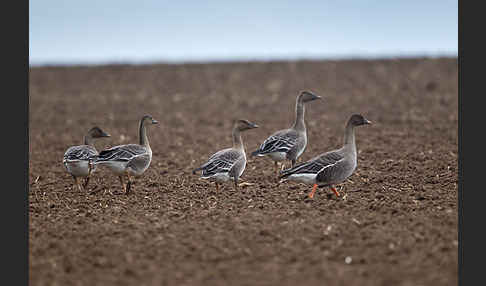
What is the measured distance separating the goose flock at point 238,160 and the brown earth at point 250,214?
46 centimetres

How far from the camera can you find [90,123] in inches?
909

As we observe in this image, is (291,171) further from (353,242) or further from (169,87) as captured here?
(169,87)

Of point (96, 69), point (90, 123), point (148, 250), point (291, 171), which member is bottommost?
point (148, 250)

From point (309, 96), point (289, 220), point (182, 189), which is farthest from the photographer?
point (309, 96)

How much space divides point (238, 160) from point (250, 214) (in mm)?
2213

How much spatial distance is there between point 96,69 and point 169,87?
10.8m

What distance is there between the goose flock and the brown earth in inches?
18.1

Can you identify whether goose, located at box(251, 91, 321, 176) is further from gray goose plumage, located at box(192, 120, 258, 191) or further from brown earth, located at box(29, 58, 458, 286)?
brown earth, located at box(29, 58, 458, 286)

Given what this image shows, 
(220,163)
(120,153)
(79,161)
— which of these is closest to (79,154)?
(79,161)

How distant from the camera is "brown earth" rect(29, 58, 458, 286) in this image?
6328mm

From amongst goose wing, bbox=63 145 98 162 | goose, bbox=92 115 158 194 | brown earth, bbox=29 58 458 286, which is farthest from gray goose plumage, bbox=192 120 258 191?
goose wing, bbox=63 145 98 162

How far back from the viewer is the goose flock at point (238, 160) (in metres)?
9.66

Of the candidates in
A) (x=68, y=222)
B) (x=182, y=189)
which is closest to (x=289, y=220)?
(x=182, y=189)

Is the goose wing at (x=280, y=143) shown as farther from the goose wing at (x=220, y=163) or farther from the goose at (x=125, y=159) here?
the goose at (x=125, y=159)
